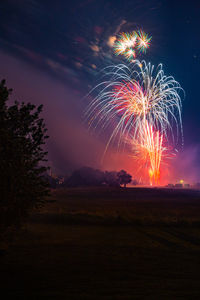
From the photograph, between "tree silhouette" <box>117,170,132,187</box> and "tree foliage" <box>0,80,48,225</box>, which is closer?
"tree foliage" <box>0,80,48,225</box>

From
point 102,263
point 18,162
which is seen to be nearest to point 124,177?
point 102,263

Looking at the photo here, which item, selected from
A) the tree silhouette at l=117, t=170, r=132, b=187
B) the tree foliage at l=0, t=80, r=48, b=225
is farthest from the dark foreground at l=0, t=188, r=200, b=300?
the tree silhouette at l=117, t=170, r=132, b=187

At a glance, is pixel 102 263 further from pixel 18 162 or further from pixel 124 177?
pixel 124 177

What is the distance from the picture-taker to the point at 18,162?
349 inches

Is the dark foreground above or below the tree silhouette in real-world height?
below

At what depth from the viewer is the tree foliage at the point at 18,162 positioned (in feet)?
28.8

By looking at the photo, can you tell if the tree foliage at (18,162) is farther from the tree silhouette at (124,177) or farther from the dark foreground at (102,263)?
the tree silhouette at (124,177)

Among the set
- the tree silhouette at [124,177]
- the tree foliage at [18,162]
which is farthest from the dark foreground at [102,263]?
the tree silhouette at [124,177]

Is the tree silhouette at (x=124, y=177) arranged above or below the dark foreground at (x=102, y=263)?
above

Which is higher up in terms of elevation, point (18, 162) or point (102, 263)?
point (18, 162)

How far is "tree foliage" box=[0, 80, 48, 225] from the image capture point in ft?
28.8

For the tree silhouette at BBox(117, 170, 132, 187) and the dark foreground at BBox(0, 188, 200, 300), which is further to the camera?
the tree silhouette at BBox(117, 170, 132, 187)

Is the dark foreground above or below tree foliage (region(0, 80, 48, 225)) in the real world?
below

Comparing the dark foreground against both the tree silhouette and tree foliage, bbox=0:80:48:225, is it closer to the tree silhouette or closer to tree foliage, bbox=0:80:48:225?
tree foliage, bbox=0:80:48:225
